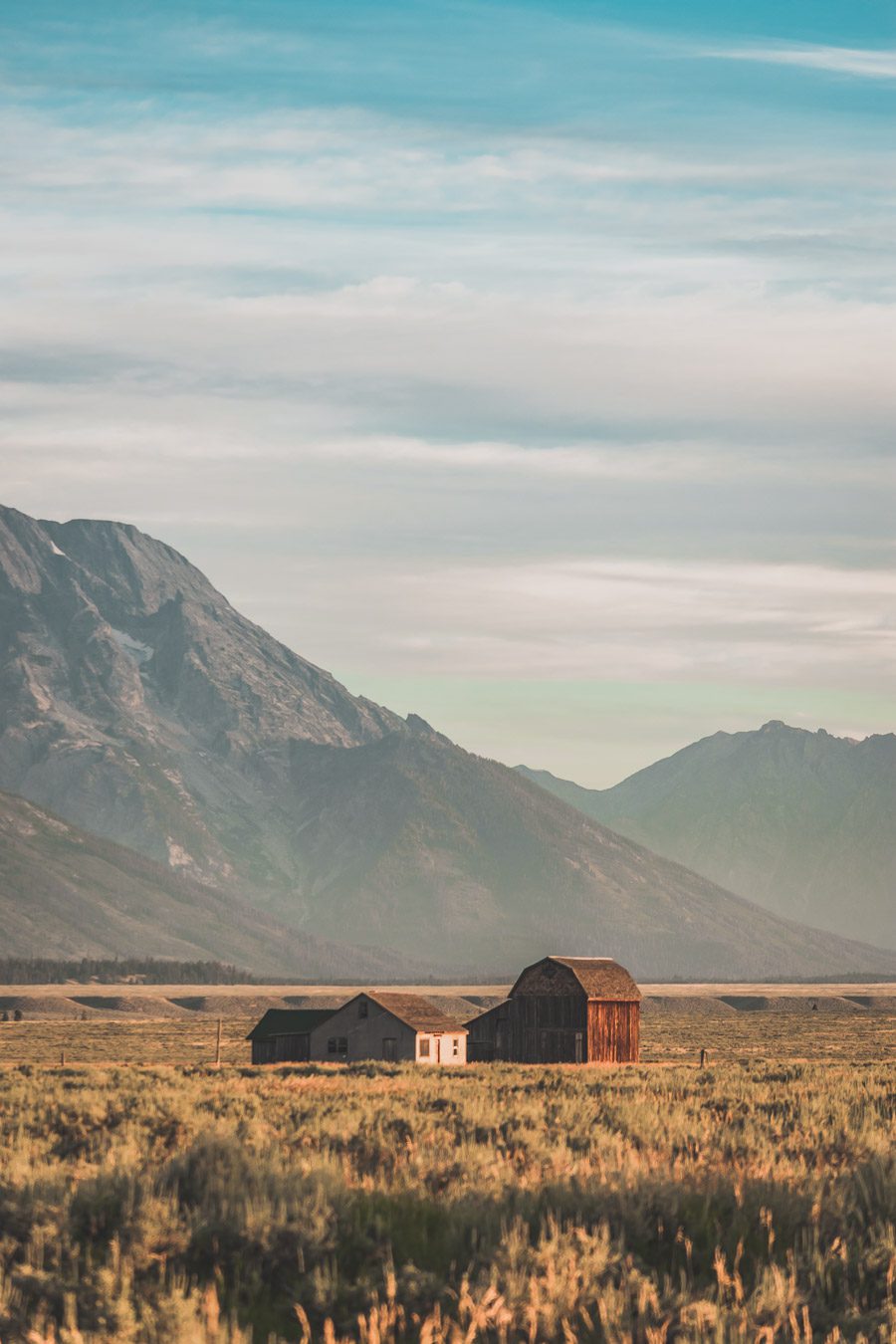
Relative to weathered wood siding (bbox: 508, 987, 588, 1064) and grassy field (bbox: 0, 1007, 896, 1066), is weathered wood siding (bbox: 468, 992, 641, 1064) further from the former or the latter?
grassy field (bbox: 0, 1007, 896, 1066)

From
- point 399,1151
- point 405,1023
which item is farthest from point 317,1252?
point 405,1023

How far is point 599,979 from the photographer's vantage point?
267ft

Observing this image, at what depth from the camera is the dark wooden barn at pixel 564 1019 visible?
79.0 meters

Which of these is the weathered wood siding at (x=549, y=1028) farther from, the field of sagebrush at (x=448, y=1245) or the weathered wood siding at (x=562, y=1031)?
the field of sagebrush at (x=448, y=1245)

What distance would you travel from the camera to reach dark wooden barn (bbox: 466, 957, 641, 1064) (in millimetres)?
79000

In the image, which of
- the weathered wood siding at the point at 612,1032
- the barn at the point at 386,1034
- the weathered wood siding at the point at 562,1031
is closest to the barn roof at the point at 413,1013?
the barn at the point at 386,1034

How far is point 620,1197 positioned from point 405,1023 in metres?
65.6

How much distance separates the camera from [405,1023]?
79125 millimetres

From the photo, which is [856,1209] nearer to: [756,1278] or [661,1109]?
[756,1278]

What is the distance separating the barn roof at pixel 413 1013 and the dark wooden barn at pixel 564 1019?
192 centimetres

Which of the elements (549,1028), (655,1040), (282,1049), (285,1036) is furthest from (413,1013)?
(655,1040)

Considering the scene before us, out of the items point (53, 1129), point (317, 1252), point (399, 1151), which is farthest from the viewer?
point (53, 1129)

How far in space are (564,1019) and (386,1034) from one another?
818cm

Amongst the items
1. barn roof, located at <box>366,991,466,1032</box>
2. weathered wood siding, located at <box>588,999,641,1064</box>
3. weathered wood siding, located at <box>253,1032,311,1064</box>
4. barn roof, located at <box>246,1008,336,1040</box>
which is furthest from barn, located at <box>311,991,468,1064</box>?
weathered wood siding, located at <box>588,999,641,1064</box>
